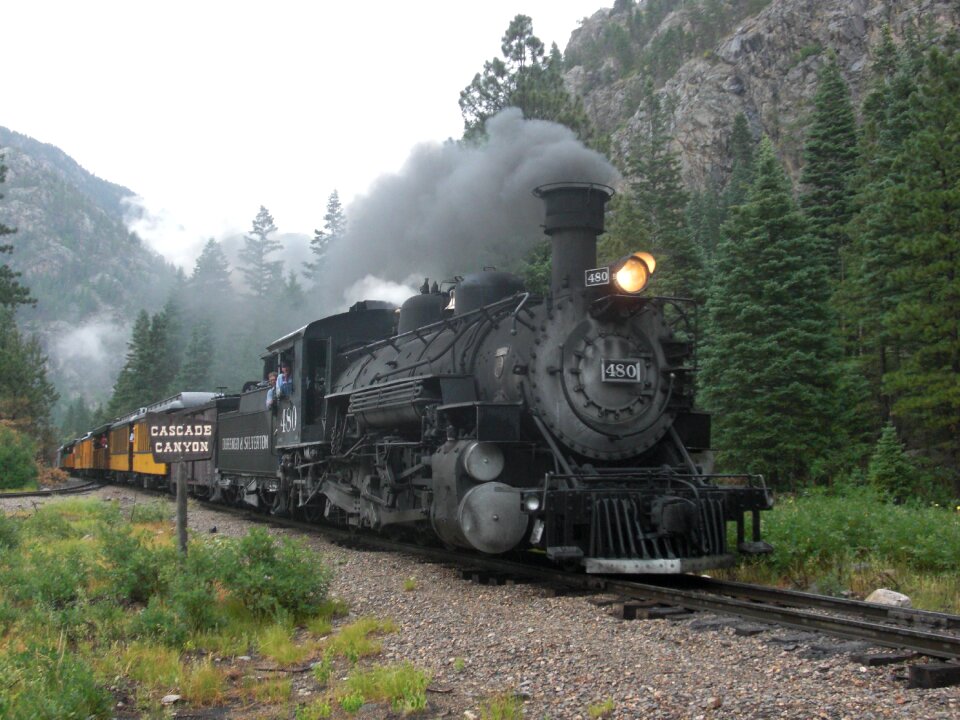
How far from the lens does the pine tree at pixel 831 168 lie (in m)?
38.0

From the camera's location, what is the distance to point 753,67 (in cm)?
9006

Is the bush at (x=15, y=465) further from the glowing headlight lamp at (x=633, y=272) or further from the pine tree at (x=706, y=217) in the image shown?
the pine tree at (x=706, y=217)

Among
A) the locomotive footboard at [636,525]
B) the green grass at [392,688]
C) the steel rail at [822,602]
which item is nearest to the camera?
the green grass at [392,688]

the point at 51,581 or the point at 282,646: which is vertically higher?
the point at 51,581

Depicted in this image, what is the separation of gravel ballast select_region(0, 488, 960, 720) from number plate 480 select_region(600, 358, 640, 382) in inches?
100

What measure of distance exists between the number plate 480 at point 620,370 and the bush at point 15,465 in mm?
31938

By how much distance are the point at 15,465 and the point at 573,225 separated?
3194cm

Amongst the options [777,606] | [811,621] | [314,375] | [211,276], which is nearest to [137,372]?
[211,276]

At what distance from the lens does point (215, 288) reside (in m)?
104

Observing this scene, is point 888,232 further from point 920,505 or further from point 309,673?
point 309,673

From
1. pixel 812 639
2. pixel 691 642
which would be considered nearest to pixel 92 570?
pixel 691 642

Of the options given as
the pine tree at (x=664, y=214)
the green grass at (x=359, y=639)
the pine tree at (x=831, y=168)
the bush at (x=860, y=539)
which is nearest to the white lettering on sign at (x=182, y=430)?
the green grass at (x=359, y=639)

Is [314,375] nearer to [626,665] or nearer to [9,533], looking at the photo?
[9,533]

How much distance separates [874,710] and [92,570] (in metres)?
8.12
